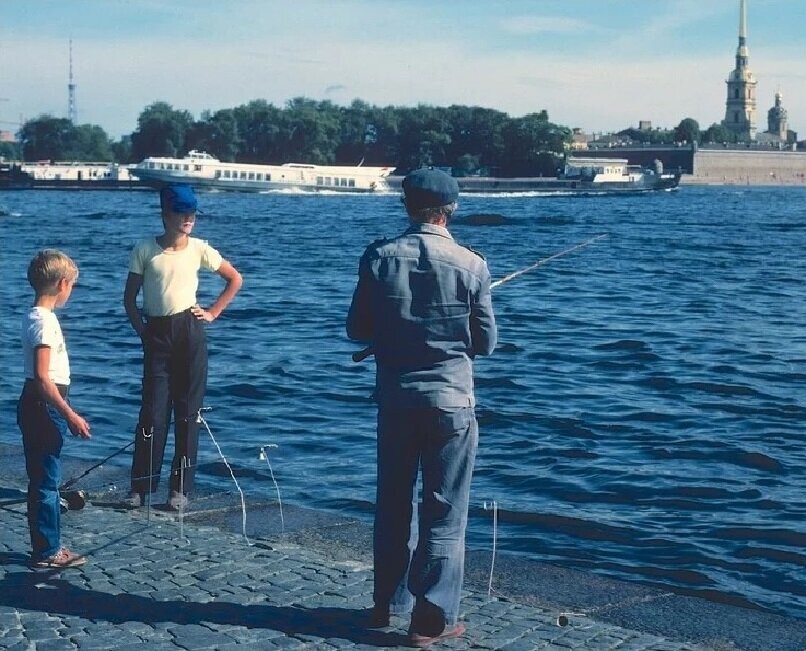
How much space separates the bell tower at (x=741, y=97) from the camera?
194087 millimetres

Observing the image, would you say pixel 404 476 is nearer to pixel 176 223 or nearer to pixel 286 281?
pixel 176 223

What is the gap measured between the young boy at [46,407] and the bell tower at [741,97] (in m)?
195

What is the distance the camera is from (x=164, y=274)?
6516 mm

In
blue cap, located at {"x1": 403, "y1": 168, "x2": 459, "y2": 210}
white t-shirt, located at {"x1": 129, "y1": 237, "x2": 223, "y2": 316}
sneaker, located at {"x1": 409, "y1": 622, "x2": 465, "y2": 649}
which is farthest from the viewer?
white t-shirt, located at {"x1": 129, "y1": 237, "x2": 223, "y2": 316}

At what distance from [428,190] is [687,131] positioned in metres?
179

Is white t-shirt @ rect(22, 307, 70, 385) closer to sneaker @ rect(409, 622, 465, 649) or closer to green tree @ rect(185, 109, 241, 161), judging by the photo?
sneaker @ rect(409, 622, 465, 649)

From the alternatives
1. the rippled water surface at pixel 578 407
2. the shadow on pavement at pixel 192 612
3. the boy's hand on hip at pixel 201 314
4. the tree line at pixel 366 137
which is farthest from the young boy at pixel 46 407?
the tree line at pixel 366 137

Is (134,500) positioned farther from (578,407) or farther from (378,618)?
(578,407)

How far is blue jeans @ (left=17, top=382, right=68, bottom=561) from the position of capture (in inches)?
215

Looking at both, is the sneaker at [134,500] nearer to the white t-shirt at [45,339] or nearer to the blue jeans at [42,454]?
the blue jeans at [42,454]

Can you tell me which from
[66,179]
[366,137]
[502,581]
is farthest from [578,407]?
[366,137]

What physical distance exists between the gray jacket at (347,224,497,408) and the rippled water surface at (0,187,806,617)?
2766 millimetres

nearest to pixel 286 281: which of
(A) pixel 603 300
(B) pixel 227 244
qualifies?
(A) pixel 603 300

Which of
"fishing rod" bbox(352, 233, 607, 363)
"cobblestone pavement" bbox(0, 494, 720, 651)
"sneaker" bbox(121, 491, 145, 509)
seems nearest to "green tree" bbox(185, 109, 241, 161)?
"fishing rod" bbox(352, 233, 607, 363)
